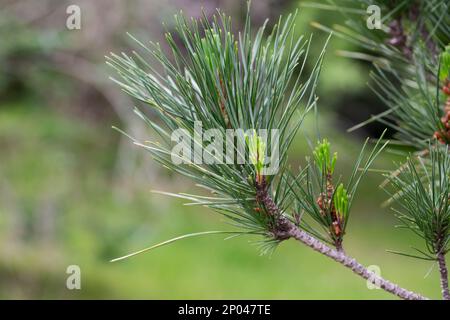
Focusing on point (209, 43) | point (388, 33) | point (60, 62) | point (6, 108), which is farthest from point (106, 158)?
point (209, 43)

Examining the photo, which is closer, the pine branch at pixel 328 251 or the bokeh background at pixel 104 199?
the pine branch at pixel 328 251

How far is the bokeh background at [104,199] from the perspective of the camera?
4062 mm

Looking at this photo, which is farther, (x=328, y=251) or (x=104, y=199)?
(x=104, y=199)

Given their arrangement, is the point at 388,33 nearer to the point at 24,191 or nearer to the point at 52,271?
the point at 24,191

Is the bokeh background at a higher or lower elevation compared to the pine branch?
higher

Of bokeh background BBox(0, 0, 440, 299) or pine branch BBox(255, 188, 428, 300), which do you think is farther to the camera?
bokeh background BBox(0, 0, 440, 299)

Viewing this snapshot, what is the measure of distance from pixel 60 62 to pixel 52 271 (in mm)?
1816

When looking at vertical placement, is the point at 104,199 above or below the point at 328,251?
above

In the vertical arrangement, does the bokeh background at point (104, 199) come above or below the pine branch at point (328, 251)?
above

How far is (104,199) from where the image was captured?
14.8ft

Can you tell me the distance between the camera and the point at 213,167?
2.96 ft

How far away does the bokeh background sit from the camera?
406 cm
